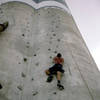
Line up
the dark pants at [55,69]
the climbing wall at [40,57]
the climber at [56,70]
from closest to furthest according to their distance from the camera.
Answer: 1. the climbing wall at [40,57]
2. the climber at [56,70]
3. the dark pants at [55,69]

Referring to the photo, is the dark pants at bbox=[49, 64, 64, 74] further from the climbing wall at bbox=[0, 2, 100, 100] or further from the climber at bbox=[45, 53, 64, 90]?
the climbing wall at bbox=[0, 2, 100, 100]

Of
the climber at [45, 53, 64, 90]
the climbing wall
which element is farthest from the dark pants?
the climbing wall

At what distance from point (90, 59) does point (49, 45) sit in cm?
172

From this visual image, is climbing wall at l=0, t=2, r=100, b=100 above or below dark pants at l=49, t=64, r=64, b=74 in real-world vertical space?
below

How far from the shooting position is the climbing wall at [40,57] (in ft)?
20.8

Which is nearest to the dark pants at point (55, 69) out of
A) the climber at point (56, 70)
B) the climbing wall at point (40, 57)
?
the climber at point (56, 70)

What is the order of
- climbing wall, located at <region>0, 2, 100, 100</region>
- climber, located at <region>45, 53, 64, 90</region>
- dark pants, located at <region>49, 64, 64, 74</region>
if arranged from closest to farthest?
climbing wall, located at <region>0, 2, 100, 100</region> → climber, located at <region>45, 53, 64, 90</region> → dark pants, located at <region>49, 64, 64, 74</region>

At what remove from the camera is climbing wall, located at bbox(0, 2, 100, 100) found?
6.34 m

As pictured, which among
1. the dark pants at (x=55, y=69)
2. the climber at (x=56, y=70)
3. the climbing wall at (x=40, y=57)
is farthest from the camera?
the dark pants at (x=55, y=69)

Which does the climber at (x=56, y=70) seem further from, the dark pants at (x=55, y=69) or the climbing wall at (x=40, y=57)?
the climbing wall at (x=40, y=57)

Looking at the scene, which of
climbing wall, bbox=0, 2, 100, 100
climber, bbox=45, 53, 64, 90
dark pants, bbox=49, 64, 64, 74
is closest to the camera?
climbing wall, bbox=0, 2, 100, 100

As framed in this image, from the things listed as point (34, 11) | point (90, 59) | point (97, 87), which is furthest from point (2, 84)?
point (34, 11)

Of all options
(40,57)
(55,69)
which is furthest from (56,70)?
(40,57)

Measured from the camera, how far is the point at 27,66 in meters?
7.75
